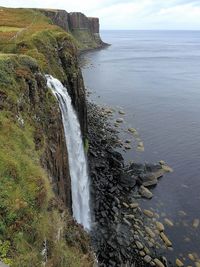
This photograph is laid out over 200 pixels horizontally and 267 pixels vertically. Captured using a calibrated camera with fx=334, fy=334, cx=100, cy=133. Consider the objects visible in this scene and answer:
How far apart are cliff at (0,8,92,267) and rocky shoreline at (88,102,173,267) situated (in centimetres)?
676

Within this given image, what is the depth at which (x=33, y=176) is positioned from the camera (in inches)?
608

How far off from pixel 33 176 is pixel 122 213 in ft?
68.3

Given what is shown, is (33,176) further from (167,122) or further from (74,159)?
(167,122)

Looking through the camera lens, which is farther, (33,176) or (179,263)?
(179,263)

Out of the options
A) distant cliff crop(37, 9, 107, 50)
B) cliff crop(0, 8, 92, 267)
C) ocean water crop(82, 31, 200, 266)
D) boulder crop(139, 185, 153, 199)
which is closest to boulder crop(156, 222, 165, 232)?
ocean water crop(82, 31, 200, 266)

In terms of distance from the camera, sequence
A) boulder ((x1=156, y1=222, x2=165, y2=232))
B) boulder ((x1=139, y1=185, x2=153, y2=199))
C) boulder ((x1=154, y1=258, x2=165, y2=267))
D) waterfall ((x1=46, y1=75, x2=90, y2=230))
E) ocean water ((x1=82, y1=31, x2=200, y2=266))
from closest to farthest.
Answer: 1. boulder ((x1=154, y1=258, x2=165, y2=267))
2. waterfall ((x1=46, y1=75, x2=90, y2=230))
3. boulder ((x1=156, y1=222, x2=165, y2=232))
4. ocean water ((x1=82, y1=31, x2=200, y2=266))
5. boulder ((x1=139, y1=185, x2=153, y2=199))

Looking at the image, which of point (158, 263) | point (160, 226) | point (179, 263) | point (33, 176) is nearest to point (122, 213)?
point (160, 226)

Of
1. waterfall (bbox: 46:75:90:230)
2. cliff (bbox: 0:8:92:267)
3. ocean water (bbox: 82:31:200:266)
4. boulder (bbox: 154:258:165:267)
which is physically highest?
cliff (bbox: 0:8:92:267)

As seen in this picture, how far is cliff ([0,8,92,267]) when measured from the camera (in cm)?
1236

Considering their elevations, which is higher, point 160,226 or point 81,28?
point 81,28

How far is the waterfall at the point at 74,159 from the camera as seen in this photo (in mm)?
30177

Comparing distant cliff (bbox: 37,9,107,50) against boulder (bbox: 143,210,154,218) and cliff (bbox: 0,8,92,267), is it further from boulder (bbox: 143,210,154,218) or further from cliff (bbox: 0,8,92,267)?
cliff (bbox: 0,8,92,267)

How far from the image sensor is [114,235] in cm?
3084

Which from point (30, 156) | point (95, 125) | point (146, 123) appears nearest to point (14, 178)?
point (30, 156)
